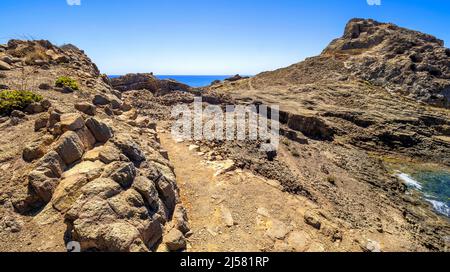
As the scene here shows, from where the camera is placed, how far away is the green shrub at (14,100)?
519 inches

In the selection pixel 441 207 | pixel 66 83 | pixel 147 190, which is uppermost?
pixel 66 83

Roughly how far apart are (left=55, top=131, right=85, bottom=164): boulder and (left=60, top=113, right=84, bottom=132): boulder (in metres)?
0.37

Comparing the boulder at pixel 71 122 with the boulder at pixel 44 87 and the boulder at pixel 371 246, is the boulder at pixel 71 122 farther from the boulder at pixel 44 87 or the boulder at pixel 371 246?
the boulder at pixel 371 246

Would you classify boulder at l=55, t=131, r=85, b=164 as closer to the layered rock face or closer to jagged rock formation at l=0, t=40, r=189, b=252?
jagged rock formation at l=0, t=40, r=189, b=252

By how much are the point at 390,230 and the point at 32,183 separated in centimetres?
1793

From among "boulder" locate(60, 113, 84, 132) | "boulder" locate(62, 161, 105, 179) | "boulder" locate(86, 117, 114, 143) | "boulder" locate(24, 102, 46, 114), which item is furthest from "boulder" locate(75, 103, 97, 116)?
"boulder" locate(62, 161, 105, 179)

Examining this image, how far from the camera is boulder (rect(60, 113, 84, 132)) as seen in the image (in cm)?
1101

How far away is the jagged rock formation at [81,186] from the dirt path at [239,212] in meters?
1.16

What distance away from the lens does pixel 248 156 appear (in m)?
19.8

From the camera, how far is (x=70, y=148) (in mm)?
10383

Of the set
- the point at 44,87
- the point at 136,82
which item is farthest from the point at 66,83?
the point at 136,82

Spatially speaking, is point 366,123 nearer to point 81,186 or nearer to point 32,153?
point 81,186

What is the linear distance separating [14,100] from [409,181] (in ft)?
106
